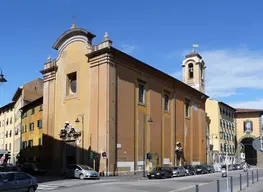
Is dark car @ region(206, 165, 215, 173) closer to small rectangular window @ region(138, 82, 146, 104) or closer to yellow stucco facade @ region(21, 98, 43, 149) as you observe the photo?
small rectangular window @ region(138, 82, 146, 104)

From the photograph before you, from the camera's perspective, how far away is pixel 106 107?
3744 cm

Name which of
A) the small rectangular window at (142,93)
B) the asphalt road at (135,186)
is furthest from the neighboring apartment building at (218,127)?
the asphalt road at (135,186)

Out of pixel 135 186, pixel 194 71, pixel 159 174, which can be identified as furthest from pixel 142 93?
pixel 194 71

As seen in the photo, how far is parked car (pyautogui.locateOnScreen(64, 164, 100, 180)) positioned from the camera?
33.0 m

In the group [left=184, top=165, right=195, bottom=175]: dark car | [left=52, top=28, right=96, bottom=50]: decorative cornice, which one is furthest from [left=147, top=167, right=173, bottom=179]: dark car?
[left=52, top=28, right=96, bottom=50]: decorative cornice

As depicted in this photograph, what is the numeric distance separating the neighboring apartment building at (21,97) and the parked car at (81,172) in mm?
33928

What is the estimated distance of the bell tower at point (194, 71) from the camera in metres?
61.9

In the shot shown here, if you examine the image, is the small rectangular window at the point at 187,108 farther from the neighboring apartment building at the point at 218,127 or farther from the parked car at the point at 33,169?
the parked car at the point at 33,169

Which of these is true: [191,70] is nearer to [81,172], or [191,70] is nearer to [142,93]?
[142,93]

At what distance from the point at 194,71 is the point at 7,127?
41.1 metres

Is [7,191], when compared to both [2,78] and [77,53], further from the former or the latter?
[77,53]

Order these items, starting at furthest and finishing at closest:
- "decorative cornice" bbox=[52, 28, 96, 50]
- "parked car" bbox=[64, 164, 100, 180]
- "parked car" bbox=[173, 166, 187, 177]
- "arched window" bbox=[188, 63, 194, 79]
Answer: "arched window" bbox=[188, 63, 194, 79], "decorative cornice" bbox=[52, 28, 96, 50], "parked car" bbox=[173, 166, 187, 177], "parked car" bbox=[64, 164, 100, 180]

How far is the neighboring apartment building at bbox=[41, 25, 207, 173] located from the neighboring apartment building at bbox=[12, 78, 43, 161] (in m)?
23.6

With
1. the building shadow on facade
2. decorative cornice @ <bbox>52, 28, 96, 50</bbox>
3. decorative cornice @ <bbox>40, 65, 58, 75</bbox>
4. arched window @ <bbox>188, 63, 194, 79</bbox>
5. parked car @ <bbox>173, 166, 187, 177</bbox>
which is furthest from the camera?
arched window @ <bbox>188, 63, 194, 79</bbox>
